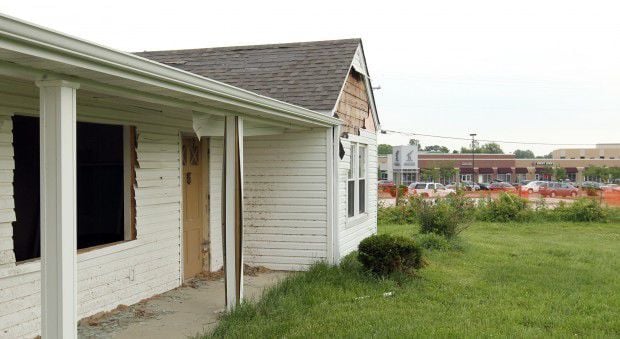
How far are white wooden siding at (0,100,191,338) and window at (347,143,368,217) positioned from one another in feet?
14.4

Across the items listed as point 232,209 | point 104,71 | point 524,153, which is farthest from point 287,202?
point 524,153

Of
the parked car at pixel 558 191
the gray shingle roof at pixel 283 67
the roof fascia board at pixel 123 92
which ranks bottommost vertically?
the parked car at pixel 558 191

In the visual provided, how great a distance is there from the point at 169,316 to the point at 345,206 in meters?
5.00

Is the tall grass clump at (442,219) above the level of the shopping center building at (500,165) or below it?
below

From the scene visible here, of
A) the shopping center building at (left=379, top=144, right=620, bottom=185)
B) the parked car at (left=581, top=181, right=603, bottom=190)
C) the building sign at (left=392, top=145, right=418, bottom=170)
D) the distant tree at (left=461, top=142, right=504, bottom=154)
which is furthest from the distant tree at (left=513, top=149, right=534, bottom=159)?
the building sign at (left=392, top=145, right=418, bottom=170)

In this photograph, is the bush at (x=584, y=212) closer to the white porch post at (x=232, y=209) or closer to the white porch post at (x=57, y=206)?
the white porch post at (x=232, y=209)

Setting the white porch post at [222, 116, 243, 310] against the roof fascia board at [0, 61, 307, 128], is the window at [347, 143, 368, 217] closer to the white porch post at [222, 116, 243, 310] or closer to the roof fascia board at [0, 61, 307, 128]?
the roof fascia board at [0, 61, 307, 128]

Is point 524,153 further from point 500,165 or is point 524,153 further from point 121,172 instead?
point 121,172

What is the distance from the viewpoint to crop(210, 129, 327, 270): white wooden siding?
10.2m

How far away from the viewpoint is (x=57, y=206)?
3.79 meters

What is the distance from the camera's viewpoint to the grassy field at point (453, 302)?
6199mm

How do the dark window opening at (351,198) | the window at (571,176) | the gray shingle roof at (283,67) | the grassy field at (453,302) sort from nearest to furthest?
the grassy field at (453,302), the gray shingle roof at (283,67), the dark window opening at (351,198), the window at (571,176)

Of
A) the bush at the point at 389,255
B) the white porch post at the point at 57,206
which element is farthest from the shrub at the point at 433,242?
the white porch post at the point at 57,206

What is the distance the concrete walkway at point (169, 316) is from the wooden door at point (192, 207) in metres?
0.49
